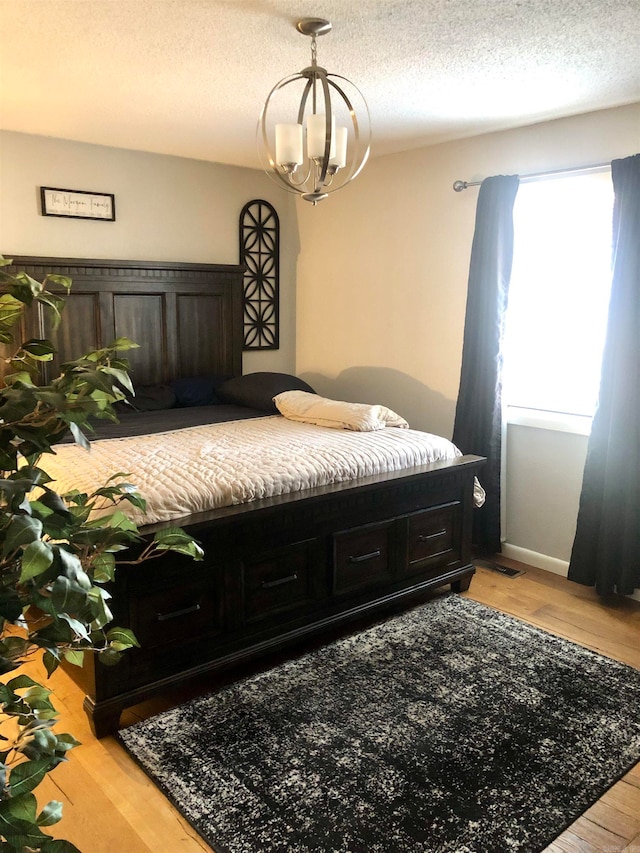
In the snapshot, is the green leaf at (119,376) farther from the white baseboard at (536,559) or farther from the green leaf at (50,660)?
the white baseboard at (536,559)

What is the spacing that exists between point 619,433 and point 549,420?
45 cm

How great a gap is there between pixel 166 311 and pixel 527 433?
2298 millimetres

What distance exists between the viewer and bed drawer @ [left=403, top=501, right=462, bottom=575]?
305cm

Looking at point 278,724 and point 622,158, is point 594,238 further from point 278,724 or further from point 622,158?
point 278,724

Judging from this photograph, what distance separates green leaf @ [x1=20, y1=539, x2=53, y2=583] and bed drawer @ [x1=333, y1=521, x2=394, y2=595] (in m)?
2.00

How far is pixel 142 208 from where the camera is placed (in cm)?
420

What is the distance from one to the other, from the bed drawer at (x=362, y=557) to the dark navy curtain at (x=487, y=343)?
0.95m

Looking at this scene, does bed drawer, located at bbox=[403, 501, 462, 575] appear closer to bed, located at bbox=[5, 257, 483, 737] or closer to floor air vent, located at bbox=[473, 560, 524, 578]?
bed, located at bbox=[5, 257, 483, 737]

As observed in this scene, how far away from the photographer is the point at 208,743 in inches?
84.2

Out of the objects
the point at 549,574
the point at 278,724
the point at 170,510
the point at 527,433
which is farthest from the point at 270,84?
the point at 549,574

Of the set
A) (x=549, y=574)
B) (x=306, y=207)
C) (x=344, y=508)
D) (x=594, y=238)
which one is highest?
(x=306, y=207)

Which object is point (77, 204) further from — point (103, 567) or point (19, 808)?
point (19, 808)

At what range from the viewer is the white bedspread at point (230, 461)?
7.82 ft

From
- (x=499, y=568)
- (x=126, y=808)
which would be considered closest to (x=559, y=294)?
(x=499, y=568)
